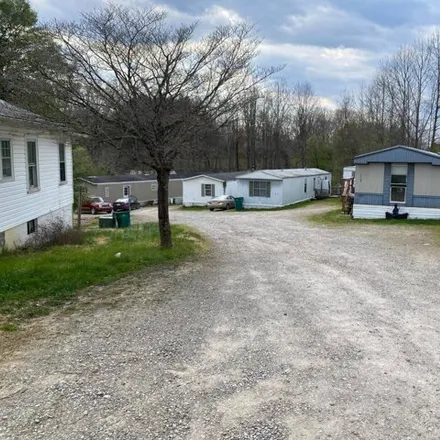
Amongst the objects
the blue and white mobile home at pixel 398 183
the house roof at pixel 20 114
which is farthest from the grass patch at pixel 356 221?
the house roof at pixel 20 114

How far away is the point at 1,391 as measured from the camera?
433 cm

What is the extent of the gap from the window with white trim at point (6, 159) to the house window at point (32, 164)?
1333mm

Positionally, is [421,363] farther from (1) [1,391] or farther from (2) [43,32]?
(2) [43,32]

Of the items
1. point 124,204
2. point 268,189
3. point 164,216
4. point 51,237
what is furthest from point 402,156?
point 124,204

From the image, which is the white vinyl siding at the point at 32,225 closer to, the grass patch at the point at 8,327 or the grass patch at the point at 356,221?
the grass patch at the point at 8,327

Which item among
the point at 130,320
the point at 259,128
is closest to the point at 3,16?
the point at 130,320

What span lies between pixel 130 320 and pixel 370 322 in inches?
136

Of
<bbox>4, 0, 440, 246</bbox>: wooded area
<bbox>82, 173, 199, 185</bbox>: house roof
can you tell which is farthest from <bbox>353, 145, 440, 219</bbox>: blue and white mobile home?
<bbox>82, 173, 199, 185</bbox>: house roof

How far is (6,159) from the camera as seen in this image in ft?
36.3

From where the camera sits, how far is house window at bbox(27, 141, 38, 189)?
12.6 metres

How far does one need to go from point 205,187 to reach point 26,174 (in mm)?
23268

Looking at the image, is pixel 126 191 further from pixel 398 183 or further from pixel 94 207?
pixel 398 183

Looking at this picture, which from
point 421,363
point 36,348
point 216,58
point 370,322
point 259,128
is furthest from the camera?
point 259,128

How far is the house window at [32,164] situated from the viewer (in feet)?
41.3
